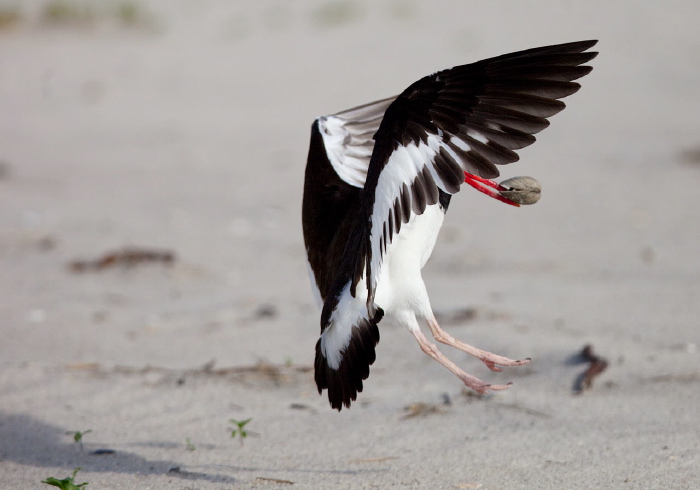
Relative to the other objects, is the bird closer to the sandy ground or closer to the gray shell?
the gray shell

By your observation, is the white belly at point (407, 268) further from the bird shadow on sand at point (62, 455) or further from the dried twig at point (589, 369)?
the dried twig at point (589, 369)

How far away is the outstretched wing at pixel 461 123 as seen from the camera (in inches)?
128

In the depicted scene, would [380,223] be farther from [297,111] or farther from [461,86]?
[297,111]

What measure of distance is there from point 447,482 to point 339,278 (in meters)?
0.93

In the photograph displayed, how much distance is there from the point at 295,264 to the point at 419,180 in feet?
13.4

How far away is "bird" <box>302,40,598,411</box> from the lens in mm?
3275

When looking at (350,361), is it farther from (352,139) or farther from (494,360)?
(352,139)

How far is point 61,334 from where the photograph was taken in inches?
232

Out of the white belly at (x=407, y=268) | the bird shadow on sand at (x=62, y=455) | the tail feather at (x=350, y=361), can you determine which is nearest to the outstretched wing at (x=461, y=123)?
the white belly at (x=407, y=268)

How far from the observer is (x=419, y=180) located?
133 inches

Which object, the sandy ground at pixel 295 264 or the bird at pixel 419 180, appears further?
the sandy ground at pixel 295 264

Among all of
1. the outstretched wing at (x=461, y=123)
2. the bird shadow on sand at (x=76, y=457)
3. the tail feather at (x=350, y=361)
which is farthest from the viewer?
the bird shadow on sand at (x=76, y=457)

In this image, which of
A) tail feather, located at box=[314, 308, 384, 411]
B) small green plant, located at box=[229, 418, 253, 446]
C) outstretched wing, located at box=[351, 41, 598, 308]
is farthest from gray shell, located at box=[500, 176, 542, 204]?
small green plant, located at box=[229, 418, 253, 446]

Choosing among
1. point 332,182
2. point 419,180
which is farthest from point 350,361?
point 332,182
